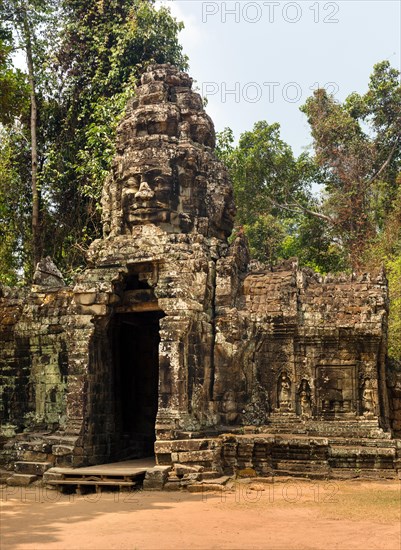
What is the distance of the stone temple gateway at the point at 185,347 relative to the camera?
1146cm

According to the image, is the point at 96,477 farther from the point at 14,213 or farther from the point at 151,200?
the point at 14,213

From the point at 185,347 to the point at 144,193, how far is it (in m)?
3.22

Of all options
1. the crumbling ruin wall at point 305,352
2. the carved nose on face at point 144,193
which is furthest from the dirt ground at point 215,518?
the carved nose on face at point 144,193

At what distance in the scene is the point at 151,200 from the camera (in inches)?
519

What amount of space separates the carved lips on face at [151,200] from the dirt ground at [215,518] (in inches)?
204

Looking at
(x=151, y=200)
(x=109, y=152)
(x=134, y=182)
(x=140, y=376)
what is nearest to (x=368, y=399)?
(x=140, y=376)

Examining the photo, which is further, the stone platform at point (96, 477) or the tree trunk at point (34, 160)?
the tree trunk at point (34, 160)

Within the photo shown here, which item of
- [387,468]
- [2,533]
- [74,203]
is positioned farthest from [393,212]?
[2,533]

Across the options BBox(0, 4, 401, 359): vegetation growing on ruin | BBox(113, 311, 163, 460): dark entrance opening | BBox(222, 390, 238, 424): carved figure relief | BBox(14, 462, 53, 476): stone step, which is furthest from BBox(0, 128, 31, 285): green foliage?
BBox(222, 390, 238, 424): carved figure relief

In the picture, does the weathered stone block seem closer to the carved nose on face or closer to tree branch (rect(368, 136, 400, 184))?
the carved nose on face

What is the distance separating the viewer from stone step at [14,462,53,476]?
1144cm

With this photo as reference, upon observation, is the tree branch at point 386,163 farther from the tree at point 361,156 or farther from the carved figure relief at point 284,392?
the carved figure relief at point 284,392

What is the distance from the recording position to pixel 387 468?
37.6 feet

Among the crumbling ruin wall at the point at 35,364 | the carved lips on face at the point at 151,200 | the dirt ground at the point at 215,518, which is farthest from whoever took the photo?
the crumbling ruin wall at the point at 35,364
